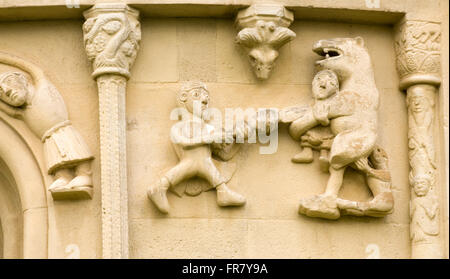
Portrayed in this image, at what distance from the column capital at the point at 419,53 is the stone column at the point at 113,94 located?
6.18 feet

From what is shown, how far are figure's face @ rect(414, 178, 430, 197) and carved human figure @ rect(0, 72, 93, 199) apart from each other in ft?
7.45

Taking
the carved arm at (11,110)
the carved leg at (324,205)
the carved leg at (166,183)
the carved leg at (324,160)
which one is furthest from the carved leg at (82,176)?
the carved leg at (324,160)

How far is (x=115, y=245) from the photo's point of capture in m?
13.1

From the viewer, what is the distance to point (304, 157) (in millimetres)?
13516

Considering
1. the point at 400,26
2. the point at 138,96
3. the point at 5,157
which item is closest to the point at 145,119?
the point at 138,96

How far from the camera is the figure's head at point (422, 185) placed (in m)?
13.5

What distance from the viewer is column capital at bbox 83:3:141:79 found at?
1339cm

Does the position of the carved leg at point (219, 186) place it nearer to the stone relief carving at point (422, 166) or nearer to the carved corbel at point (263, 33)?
the carved corbel at point (263, 33)

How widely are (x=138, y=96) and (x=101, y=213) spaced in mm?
895

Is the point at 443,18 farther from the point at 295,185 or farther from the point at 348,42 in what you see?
the point at 295,185

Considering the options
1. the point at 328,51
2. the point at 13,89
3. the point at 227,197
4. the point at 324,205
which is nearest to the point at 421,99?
the point at 328,51

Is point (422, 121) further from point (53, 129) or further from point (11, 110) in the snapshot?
point (11, 110)
